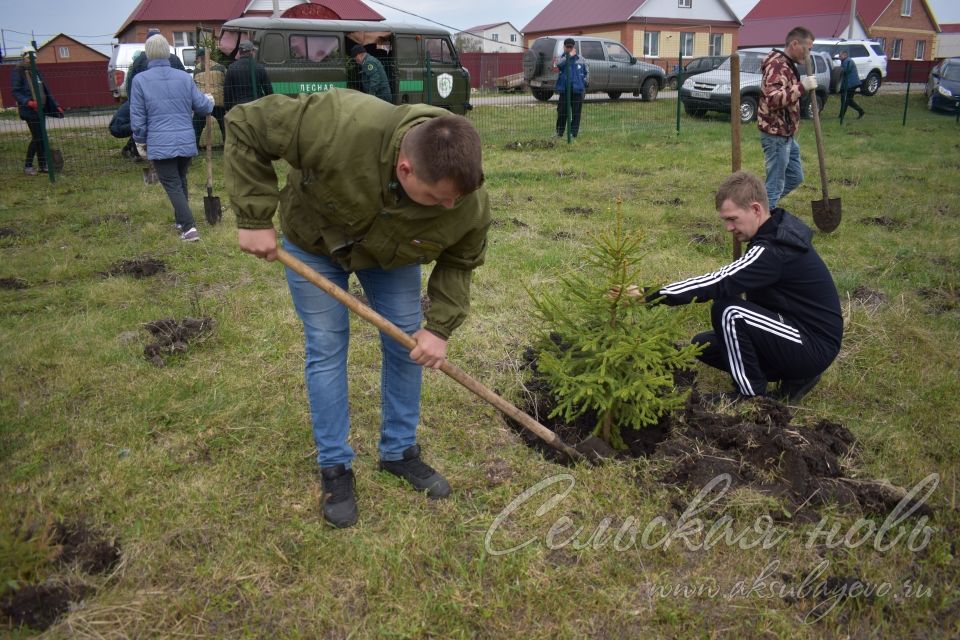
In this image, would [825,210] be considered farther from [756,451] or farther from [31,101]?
[31,101]

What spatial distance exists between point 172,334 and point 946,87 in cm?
2184

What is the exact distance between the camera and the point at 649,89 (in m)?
20.5

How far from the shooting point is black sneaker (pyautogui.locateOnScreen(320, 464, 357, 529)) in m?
2.78

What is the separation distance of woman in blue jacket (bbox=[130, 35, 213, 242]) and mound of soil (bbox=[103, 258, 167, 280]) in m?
0.79

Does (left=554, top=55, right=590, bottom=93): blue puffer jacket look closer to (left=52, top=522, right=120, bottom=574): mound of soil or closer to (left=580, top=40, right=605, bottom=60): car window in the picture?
(left=580, top=40, right=605, bottom=60): car window

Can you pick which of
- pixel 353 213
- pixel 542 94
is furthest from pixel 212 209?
pixel 542 94

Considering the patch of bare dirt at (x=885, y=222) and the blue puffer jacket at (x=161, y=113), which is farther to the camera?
the patch of bare dirt at (x=885, y=222)

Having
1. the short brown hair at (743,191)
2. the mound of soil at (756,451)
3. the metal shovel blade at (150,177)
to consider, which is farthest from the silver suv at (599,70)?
the mound of soil at (756,451)

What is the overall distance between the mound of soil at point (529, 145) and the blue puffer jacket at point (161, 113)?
6.62 metres

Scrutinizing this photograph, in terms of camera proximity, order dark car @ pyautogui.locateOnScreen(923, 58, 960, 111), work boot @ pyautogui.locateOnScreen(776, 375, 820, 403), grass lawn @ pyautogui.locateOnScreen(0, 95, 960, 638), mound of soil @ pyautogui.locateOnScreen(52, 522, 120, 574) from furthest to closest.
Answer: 1. dark car @ pyautogui.locateOnScreen(923, 58, 960, 111)
2. work boot @ pyautogui.locateOnScreen(776, 375, 820, 403)
3. mound of soil @ pyautogui.locateOnScreen(52, 522, 120, 574)
4. grass lawn @ pyautogui.locateOnScreen(0, 95, 960, 638)

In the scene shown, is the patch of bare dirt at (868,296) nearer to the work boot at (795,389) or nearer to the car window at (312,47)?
the work boot at (795,389)

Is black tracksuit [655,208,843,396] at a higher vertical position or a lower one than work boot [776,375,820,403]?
higher

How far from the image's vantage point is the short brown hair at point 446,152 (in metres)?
2.08

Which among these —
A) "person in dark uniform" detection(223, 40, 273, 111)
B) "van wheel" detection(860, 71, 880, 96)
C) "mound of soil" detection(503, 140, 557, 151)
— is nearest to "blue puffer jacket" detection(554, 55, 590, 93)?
"mound of soil" detection(503, 140, 557, 151)
